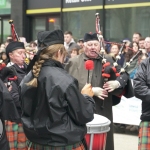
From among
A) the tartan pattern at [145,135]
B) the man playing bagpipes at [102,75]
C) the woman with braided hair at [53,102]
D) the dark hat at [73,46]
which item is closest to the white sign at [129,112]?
the dark hat at [73,46]

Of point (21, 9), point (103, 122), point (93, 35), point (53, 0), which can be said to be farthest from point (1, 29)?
point (103, 122)

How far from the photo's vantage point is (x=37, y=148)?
12.7ft

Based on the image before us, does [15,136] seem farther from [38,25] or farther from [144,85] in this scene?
[38,25]

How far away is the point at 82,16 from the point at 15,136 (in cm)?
890

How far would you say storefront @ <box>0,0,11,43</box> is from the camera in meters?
16.0

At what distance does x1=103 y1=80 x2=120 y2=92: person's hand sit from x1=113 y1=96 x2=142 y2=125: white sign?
3.32 metres

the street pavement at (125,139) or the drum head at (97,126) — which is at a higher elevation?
the drum head at (97,126)

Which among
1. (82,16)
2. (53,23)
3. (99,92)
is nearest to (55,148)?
(99,92)

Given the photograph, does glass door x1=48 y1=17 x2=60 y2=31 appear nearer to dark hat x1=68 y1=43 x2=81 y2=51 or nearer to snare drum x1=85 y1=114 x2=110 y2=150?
dark hat x1=68 y1=43 x2=81 y2=51

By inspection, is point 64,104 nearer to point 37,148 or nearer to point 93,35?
point 37,148

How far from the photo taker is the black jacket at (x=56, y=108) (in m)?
3.52

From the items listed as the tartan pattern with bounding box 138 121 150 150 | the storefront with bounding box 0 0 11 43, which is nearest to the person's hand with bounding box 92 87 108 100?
the tartan pattern with bounding box 138 121 150 150

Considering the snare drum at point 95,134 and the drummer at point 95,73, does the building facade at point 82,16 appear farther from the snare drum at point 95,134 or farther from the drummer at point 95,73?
the snare drum at point 95,134

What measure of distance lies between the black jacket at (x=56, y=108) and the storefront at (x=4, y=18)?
12622 millimetres
